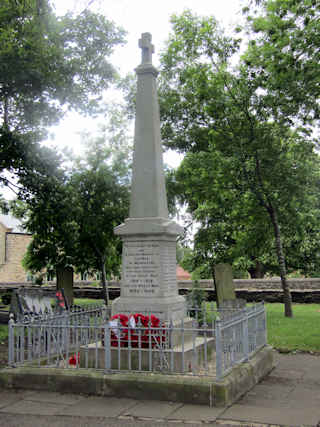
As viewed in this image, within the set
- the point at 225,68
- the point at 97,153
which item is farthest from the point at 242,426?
the point at 97,153

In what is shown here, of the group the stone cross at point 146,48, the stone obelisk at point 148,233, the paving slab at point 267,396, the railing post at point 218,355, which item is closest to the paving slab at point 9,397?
the stone obelisk at point 148,233

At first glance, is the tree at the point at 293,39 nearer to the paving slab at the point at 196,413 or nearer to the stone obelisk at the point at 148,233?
the stone obelisk at the point at 148,233

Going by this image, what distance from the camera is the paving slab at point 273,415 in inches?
200

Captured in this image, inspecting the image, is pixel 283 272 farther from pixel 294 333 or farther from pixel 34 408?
pixel 34 408

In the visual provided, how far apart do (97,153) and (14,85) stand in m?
8.25

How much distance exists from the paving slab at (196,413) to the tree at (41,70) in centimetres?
984

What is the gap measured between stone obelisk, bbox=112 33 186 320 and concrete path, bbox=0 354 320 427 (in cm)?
201

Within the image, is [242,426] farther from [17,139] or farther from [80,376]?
[17,139]

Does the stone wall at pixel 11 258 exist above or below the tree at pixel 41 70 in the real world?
below

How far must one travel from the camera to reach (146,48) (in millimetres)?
8734

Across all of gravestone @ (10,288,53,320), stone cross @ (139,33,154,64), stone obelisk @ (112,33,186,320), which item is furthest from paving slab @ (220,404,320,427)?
gravestone @ (10,288,53,320)

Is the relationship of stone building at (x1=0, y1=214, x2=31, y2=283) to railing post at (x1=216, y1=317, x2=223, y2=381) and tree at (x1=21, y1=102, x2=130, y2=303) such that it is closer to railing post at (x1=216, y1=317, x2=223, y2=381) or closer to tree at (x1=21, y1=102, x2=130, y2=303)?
tree at (x1=21, y1=102, x2=130, y2=303)

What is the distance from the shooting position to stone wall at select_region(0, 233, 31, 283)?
4400cm

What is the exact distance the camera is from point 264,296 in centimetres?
2317
